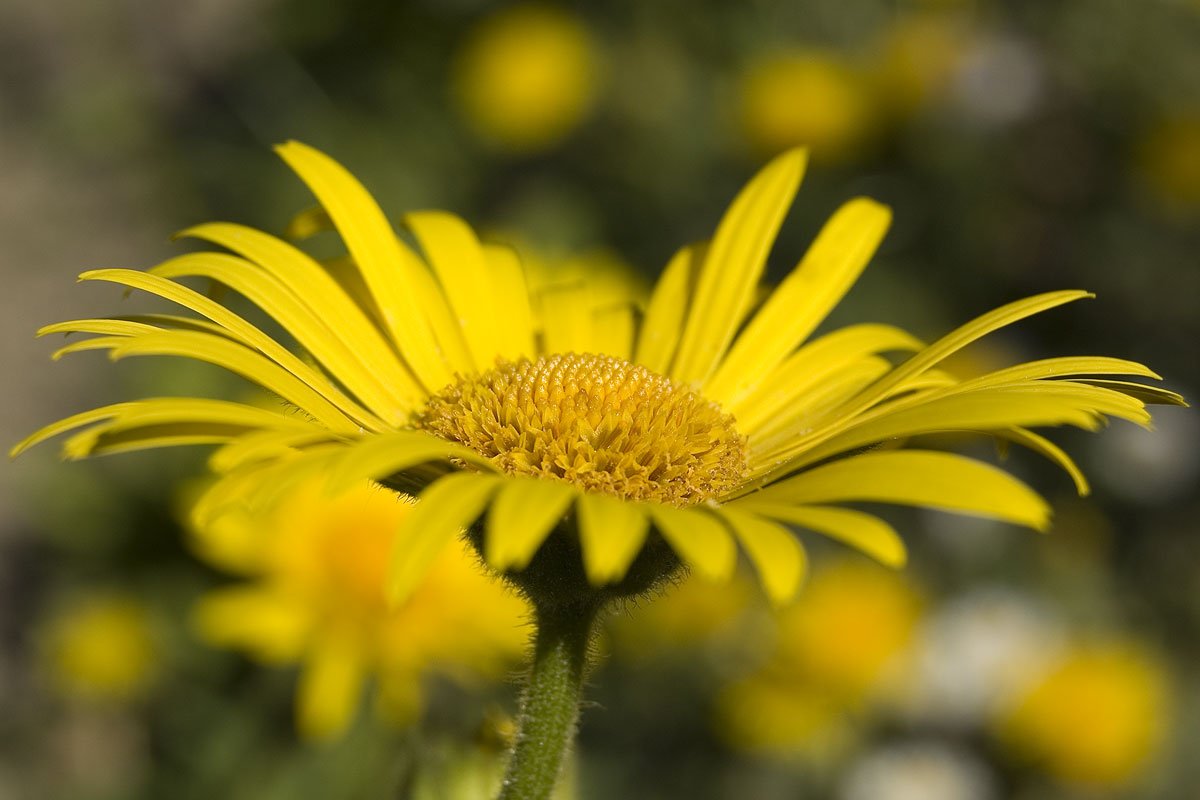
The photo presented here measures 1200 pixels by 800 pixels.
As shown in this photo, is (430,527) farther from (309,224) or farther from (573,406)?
(309,224)

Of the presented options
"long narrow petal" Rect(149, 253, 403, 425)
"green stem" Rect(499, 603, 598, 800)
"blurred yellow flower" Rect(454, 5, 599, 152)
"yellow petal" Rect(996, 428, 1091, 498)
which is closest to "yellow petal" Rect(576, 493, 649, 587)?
"green stem" Rect(499, 603, 598, 800)

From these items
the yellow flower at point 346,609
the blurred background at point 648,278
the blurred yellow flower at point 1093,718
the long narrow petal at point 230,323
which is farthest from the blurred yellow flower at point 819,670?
the long narrow petal at point 230,323

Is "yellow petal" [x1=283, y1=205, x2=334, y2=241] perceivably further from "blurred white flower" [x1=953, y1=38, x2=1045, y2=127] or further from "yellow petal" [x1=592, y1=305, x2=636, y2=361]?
"blurred white flower" [x1=953, y1=38, x2=1045, y2=127]

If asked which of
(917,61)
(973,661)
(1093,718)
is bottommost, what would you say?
(1093,718)

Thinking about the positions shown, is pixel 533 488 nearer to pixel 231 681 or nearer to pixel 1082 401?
pixel 1082 401

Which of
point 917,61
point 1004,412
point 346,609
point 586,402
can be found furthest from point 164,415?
point 917,61
